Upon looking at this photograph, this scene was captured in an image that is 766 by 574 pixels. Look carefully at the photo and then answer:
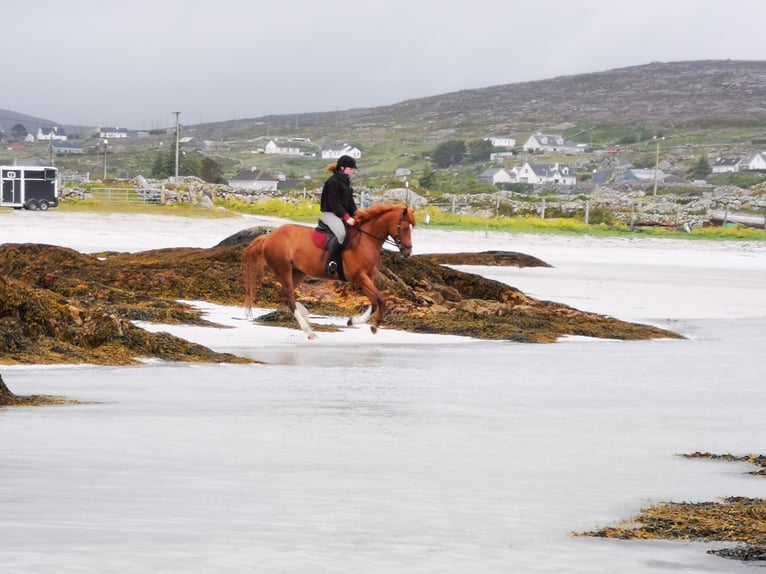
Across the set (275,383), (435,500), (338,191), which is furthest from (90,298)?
(435,500)

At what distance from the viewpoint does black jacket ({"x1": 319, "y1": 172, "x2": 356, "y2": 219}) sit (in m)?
18.6

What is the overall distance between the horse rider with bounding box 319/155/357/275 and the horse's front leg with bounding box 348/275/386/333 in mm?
462

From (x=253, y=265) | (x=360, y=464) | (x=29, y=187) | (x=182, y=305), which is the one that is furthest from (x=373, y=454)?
(x=29, y=187)

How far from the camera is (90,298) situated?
67.4 feet

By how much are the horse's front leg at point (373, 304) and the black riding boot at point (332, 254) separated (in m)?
0.40

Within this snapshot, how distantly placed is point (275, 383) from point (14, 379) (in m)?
2.52

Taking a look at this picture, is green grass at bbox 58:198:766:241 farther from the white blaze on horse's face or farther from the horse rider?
the horse rider

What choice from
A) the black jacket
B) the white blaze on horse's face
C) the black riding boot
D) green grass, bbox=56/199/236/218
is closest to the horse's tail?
the black riding boot

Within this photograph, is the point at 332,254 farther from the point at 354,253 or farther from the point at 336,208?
the point at 336,208

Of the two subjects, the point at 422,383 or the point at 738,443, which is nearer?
the point at 738,443

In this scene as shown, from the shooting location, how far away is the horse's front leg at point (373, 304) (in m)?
19.1

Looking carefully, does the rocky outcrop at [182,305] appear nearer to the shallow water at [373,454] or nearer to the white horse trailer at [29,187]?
the shallow water at [373,454]

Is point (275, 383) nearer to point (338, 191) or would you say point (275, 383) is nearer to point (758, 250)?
point (338, 191)

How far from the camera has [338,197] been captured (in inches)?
743
